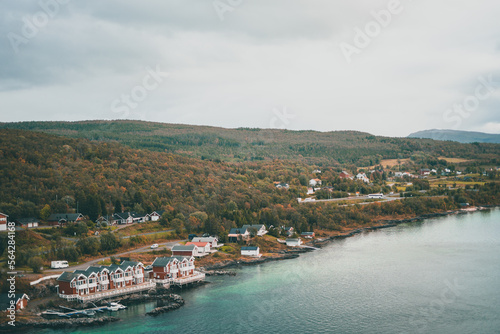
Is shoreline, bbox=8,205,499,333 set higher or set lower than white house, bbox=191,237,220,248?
lower

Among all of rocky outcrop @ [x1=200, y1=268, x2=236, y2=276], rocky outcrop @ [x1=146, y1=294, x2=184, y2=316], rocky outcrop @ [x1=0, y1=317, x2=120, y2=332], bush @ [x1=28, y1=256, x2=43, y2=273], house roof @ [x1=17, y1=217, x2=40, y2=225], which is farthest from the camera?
house roof @ [x1=17, y1=217, x2=40, y2=225]

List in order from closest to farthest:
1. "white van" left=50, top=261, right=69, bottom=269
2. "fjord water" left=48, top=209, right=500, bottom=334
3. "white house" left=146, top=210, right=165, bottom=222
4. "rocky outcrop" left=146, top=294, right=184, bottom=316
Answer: "fjord water" left=48, top=209, right=500, bottom=334
"rocky outcrop" left=146, top=294, right=184, bottom=316
"white van" left=50, top=261, right=69, bottom=269
"white house" left=146, top=210, right=165, bottom=222

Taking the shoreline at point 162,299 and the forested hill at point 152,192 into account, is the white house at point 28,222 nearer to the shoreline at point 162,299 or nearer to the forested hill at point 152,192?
the forested hill at point 152,192

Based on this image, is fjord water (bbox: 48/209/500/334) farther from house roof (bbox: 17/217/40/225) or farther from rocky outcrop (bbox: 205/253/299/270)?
house roof (bbox: 17/217/40/225)

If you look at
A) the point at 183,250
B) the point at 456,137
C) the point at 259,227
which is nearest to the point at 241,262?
the point at 183,250

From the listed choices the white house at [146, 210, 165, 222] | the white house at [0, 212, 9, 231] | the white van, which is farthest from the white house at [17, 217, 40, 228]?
the white house at [146, 210, 165, 222]

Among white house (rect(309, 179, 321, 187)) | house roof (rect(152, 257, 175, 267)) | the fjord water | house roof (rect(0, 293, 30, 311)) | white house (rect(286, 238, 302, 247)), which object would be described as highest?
white house (rect(309, 179, 321, 187))

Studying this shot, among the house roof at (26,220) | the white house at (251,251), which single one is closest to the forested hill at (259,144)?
the house roof at (26,220)
